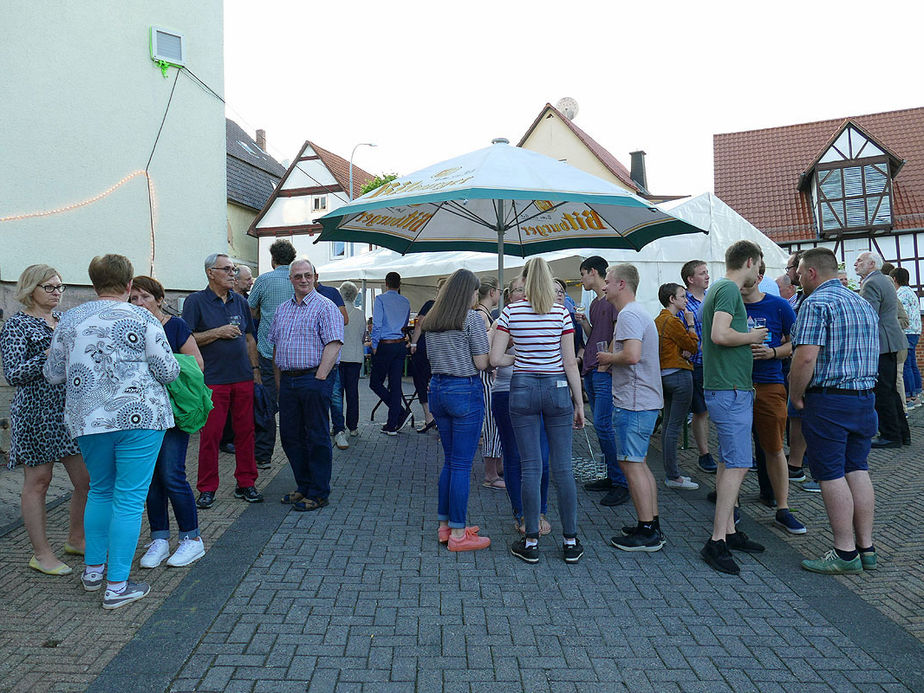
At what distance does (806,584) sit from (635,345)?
1686 millimetres

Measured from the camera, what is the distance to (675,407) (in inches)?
238

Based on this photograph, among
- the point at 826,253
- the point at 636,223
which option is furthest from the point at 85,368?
the point at 636,223

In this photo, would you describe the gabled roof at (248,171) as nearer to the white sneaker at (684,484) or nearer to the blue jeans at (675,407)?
the blue jeans at (675,407)

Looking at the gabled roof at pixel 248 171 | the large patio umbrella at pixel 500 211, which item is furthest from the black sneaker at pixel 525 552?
the gabled roof at pixel 248 171

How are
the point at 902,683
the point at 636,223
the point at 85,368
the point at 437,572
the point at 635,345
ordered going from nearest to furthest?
→ 1. the point at 902,683
2. the point at 85,368
3. the point at 437,572
4. the point at 635,345
5. the point at 636,223

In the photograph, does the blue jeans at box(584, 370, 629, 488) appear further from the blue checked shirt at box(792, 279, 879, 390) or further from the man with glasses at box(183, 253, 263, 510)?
the man with glasses at box(183, 253, 263, 510)

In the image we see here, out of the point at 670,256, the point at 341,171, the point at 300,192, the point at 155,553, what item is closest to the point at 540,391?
the point at 155,553

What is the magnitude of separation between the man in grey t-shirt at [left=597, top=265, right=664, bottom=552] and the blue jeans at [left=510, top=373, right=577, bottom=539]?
44 cm

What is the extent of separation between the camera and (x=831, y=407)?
13.4 ft

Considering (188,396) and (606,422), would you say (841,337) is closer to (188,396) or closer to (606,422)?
(606,422)

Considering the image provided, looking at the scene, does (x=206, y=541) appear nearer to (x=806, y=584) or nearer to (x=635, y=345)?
(x=635, y=345)

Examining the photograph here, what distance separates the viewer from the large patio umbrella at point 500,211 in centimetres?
504

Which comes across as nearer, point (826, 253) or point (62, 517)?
point (826, 253)

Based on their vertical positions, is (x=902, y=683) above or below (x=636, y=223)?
below
